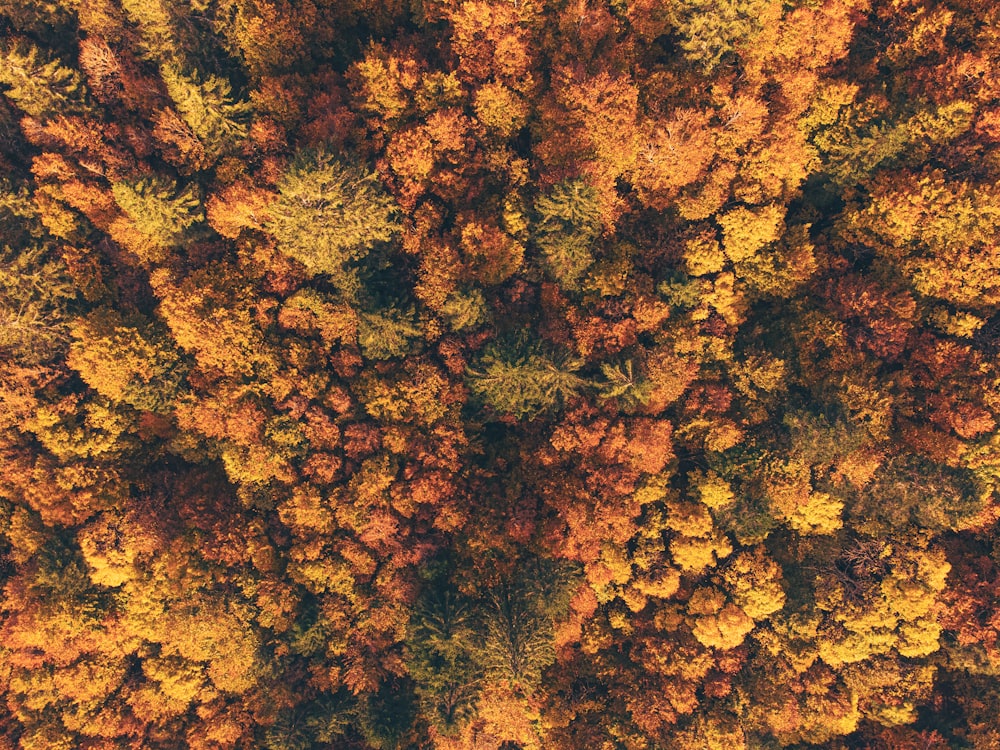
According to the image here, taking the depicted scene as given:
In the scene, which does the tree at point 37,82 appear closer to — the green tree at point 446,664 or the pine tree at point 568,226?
the pine tree at point 568,226

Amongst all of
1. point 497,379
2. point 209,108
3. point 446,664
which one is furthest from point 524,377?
point 209,108

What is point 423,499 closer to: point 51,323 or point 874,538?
point 51,323

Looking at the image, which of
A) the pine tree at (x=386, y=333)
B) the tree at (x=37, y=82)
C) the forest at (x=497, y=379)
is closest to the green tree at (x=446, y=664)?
the forest at (x=497, y=379)

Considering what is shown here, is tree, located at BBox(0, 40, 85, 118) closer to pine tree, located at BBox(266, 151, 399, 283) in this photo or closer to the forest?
the forest

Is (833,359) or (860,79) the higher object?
(860,79)

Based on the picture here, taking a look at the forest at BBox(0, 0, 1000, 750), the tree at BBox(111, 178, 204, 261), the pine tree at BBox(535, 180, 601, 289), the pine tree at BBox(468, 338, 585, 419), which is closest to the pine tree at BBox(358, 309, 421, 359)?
the forest at BBox(0, 0, 1000, 750)

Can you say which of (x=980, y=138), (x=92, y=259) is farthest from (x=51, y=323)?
(x=980, y=138)

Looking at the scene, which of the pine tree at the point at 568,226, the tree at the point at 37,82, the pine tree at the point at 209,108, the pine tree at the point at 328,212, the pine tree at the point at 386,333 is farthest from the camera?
the pine tree at the point at 386,333
